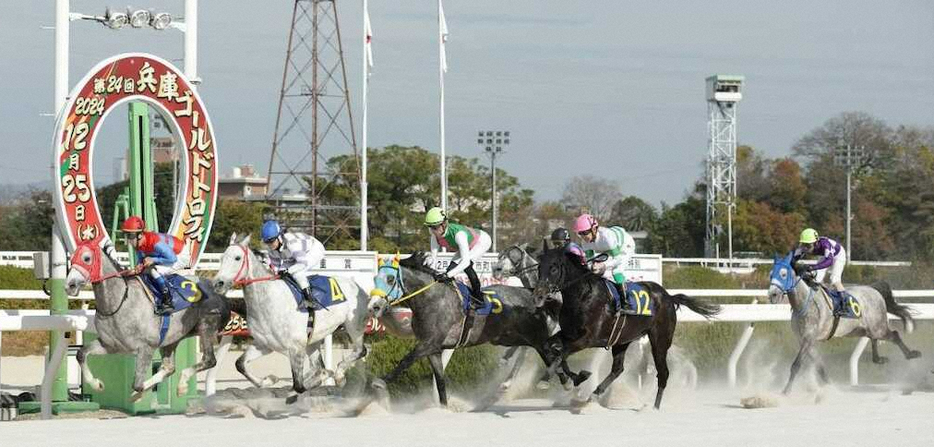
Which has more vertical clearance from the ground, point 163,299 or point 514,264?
point 514,264

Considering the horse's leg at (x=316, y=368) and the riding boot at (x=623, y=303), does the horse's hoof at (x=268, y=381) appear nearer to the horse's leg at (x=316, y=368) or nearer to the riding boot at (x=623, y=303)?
the horse's leg at (x=316, y=368)

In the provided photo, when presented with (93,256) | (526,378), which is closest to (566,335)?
(526,378)

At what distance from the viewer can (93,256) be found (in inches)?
372

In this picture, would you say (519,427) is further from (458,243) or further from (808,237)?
(808,237)

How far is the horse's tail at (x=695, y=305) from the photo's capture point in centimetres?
1177

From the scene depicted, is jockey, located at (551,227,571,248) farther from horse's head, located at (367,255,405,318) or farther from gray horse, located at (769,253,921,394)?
gray horse, located at (769,253,921,394)

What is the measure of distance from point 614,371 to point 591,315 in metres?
0.73

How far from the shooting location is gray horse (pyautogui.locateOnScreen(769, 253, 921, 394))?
1204 cm

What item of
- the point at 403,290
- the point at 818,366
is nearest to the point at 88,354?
the point at 403,290

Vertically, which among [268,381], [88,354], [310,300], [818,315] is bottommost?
[268,381]

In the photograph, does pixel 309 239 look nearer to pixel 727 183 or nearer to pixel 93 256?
pixel 93 256

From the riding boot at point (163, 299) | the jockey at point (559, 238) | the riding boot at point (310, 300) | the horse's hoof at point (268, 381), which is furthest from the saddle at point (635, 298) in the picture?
the riding boot at point (163, 299)

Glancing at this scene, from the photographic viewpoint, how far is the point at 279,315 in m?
10.2

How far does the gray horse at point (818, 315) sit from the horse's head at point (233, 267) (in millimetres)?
4764
